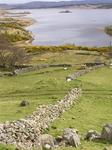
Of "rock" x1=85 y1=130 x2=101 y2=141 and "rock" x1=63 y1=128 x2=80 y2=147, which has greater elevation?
"rock" x1=63 y1=128 x2=80 y2=147

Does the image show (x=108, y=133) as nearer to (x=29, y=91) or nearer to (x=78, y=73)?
(x=29, y=91)

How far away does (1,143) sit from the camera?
55.7ft

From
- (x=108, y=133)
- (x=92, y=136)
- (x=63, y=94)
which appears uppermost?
(x=108, y=133)

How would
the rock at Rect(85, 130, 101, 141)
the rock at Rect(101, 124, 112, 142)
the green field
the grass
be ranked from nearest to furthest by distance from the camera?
1. the rock at Rect(101, 124, 112, 142)
2. the rock at Rect(85, 130, 101, 141)
3. the green field
4. the grass

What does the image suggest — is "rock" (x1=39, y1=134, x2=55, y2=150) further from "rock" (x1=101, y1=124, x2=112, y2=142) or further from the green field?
"rock" (x1=101, y1=124, x2=112, y2=142)

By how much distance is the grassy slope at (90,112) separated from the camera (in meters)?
24.1

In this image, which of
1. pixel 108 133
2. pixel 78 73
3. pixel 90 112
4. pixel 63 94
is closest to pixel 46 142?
pixel 108 133

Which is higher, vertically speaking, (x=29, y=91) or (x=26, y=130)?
(x=26, y=130)

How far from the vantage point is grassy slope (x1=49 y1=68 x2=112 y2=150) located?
24.1m

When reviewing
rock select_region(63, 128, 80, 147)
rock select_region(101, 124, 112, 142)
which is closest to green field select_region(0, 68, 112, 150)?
rock select_region(63, 128, 80, 147)

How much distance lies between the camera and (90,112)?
29.6m

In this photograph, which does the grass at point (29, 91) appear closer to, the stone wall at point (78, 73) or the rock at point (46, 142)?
the stone wall at point (78, 73)

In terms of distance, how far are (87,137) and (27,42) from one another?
91.2 m

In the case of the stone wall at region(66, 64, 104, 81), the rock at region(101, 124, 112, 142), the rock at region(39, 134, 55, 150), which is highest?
the rock at region(39, 134, 55, 150)
